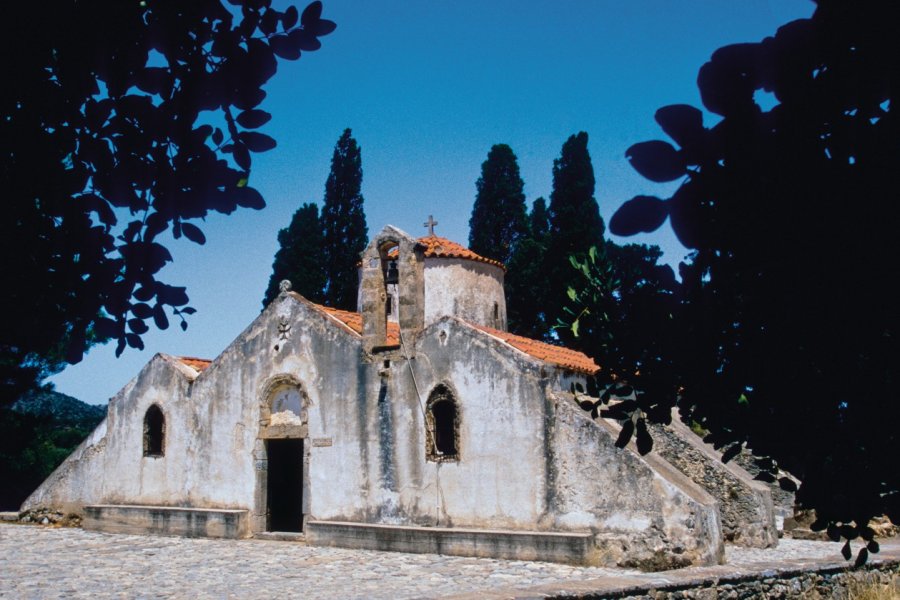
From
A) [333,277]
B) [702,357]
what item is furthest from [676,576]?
[333,277]

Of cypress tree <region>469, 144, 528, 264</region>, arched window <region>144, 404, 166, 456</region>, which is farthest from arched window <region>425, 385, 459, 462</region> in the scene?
cypress tree <region>469, 144, 528, 264</region>

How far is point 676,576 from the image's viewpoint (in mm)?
8594

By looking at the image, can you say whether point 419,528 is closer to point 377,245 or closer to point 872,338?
point 377,245

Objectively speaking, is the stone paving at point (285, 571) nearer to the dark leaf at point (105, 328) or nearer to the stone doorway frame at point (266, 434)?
the stone doorway frame at point (266, 434)

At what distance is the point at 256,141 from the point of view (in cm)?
316

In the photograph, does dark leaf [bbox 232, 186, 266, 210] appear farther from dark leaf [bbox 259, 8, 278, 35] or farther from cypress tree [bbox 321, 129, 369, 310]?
cypress tree [bbox 321, 129, 369, 310]

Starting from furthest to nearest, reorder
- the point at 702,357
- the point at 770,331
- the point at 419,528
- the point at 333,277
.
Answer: the point at 333,277
the point at 419,528
the point at 702,357
the point at 770,331

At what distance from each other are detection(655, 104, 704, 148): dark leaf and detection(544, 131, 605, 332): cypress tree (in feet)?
80.8

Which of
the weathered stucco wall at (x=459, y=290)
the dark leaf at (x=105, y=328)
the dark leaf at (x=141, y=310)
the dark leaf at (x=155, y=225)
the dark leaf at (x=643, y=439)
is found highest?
the weathered stucco wall at (x=459, y=290)

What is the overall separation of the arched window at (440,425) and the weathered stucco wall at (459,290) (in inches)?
190

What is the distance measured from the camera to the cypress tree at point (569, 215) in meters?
27.8

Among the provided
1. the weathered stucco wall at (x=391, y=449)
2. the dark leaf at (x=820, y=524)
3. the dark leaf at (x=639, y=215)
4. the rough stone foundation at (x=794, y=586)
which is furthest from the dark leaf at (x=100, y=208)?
the weathered stucco wall at (x=391, y=449)

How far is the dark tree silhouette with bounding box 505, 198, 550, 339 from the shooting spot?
28453 mm

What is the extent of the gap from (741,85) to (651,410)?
156cm
